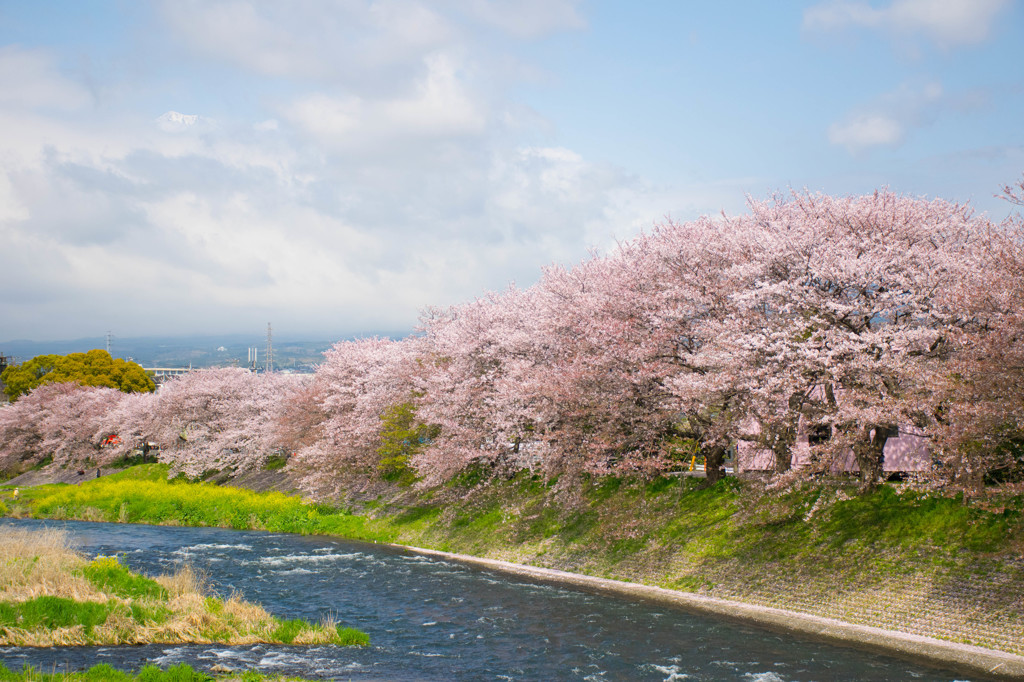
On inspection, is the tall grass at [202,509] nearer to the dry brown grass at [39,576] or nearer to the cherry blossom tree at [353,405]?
the cherry blossom tree at [353,405]

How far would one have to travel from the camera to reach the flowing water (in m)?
22.2

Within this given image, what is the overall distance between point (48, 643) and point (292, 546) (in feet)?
87.6

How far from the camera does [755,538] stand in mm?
34531

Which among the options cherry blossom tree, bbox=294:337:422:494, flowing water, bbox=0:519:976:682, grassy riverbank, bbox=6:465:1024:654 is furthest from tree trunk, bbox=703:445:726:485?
cherry blossom tree, bbox=294:337:422:494

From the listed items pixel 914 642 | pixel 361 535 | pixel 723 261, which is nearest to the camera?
pixel 914 642

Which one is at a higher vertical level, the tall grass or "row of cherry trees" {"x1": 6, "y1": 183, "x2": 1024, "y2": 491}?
"row of cherry trees" {"x1": 6, "y1": 183, "x2": 1024, "y2": 491}

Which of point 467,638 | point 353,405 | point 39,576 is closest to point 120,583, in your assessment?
point 39,576

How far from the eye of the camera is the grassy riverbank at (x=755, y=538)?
25938 millimetres

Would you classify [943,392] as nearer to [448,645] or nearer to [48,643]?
[448,645]

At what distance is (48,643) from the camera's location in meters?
21.7

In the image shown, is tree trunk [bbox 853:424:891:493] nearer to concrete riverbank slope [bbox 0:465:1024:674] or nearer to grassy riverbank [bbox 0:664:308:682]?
concrete riverbank slope [bbox 0:465:1024:674]

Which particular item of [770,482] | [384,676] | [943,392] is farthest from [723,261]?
[384,676]

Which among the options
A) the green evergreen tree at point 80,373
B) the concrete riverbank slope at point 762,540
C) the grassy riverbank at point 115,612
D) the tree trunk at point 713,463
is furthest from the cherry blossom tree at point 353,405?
the green evergreen tree at point 80,373

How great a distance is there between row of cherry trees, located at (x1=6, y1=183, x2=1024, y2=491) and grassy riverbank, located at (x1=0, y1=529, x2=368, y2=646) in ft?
65.3
